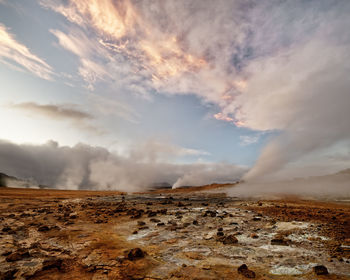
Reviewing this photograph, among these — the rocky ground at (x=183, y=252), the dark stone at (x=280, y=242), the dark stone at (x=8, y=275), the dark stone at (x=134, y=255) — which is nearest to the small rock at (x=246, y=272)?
the rocky ground at (x=183, y=252)

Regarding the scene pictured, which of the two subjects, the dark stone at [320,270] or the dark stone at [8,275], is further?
the dark stone at [8,275]

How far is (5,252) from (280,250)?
12.4 metres

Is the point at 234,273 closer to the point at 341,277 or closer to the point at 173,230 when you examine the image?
the point at 341,277

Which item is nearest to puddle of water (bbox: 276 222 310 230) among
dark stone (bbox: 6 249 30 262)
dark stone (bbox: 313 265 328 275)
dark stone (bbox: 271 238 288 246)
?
dark stone (bbox: 271 238 288 246)

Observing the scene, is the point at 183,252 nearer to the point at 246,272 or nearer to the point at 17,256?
the point at 246,272

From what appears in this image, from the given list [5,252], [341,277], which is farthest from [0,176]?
[341,277]

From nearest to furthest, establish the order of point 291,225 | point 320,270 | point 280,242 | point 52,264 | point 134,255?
point 320,270 → point 52,264 → point 134,255 → point 280,242 → point 291,225

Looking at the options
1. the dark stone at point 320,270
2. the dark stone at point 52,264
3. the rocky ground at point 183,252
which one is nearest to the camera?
the dark stone at point 320,270

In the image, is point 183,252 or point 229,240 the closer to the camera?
point 183,252

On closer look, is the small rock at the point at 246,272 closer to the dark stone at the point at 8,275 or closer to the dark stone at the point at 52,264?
the dark stone at the point at 52,264

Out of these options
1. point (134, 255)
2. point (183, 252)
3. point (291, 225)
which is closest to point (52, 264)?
point (134, 255)

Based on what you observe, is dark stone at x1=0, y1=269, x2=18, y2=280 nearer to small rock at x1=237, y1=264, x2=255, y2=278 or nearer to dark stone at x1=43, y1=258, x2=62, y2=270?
dark stone at x1=43, y1=258, x2=62, y2=270

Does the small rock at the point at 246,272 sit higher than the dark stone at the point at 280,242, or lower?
lower

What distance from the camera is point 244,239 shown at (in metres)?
9.58
